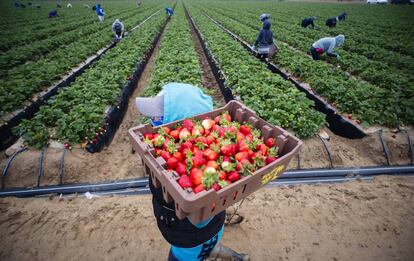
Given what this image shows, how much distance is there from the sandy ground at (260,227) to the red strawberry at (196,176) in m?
1.81

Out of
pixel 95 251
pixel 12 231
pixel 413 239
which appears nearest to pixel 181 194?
pixel 95 251

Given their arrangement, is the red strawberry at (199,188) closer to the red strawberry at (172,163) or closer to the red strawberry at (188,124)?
the red strawberry at (172,163)

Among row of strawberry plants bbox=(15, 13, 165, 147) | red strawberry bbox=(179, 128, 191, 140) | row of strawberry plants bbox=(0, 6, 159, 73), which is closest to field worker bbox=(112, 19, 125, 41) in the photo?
row of strawberry plants bbox=(0, 6, 159, 73)

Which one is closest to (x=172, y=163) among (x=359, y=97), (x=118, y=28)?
(x=359, y=97)

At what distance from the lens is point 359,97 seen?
243 inches

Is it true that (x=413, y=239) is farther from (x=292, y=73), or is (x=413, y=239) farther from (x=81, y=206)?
(x=292, y=73)

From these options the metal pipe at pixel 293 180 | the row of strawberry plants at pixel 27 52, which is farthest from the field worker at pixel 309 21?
the row of strawberry plants at pixel 27 52

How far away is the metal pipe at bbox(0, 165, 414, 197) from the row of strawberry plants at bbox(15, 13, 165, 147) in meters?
1.06

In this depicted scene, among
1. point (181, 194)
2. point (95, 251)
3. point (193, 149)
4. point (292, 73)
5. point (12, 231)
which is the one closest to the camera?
point (181, 194)

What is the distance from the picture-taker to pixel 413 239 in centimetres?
315

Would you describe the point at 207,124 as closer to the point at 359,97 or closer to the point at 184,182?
the point at 184,182

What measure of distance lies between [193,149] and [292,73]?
7.27 meters

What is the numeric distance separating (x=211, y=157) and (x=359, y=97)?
5.98 metres

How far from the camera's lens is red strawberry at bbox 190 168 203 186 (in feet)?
5.71
